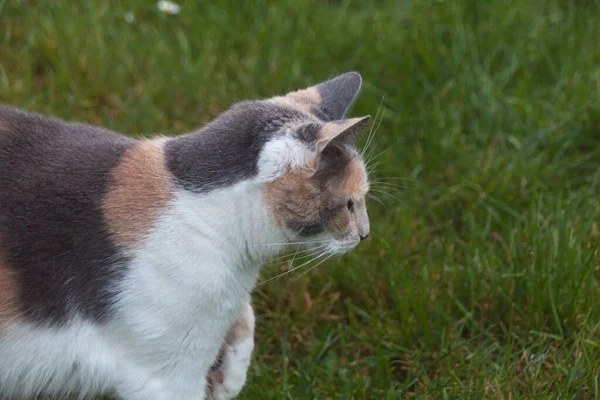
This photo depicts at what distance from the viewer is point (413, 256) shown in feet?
12.0

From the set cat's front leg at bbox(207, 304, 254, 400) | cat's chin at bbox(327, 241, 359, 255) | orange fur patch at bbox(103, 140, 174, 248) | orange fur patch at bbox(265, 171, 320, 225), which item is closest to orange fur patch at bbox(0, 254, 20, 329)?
orange fur patch at bbox(103, 140, 174, 248)

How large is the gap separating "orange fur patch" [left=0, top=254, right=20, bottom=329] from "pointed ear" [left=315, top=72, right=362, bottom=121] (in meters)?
1.01

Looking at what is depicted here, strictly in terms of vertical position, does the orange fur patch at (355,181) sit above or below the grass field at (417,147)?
above

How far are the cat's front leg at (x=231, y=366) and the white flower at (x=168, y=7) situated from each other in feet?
7.29

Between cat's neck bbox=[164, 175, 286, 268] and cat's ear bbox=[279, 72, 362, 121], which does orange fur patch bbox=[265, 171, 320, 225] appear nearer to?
cat's neck bbox=[164, 175, 286, 268]

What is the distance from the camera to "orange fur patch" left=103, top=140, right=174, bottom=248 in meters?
2.54

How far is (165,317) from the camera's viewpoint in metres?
2.51

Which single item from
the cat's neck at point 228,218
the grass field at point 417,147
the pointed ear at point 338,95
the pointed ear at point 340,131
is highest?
the pointed ear at point 340,131

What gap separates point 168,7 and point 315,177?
2.40 m

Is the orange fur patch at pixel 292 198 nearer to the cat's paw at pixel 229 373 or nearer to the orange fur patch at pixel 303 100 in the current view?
the orange fur patch at pixel 303 100

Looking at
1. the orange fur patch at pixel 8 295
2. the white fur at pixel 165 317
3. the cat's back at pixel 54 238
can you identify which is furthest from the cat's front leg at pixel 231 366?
the orange fur patch at pixel 8 295

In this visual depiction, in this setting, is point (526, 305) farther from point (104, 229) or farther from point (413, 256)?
point (104, 229)

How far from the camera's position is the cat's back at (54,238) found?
8.28 ft

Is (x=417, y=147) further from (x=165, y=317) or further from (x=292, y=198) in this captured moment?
(x=165, y=317)
